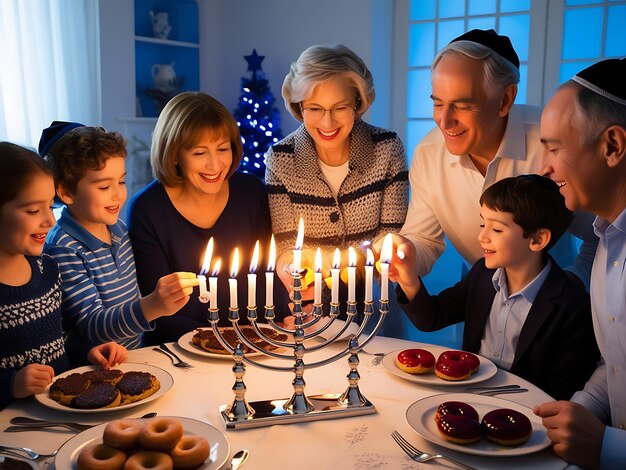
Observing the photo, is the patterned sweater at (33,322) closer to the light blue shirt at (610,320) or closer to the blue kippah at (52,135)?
the blue kippah at (52,135)

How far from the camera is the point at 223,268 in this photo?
8.55 feet

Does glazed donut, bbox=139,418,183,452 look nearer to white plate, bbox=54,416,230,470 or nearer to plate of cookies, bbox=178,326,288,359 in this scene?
white plate, bbox=54,416,230,470

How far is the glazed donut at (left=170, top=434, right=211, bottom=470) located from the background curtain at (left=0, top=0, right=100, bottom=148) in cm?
397

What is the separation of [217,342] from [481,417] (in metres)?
0.79

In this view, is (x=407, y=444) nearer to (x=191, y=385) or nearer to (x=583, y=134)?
(x=191, y=385)

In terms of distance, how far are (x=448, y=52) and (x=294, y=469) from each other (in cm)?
161

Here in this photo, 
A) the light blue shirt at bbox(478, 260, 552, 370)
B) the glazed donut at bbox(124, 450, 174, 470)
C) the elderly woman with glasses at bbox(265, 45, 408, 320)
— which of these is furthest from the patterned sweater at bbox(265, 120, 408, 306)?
the glazed donut at bbox(124, 450, 174, 470)

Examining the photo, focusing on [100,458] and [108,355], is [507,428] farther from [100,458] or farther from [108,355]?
[108,355]

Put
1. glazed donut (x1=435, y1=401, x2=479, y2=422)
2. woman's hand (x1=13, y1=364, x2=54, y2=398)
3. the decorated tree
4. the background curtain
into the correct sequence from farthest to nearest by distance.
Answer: the decorated tree, the background curtain, woman's hand (x1=13, y1=364, x2=54, y2=398), glazed donut (x1=435, y1=401, x2=479, y2=422)

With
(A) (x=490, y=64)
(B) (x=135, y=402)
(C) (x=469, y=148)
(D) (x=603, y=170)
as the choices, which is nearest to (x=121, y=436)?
(B) (x=135, y=402)

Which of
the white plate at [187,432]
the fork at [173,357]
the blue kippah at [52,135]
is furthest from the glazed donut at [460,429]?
the blue kippah at [52,135]

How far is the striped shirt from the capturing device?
2.07 metres

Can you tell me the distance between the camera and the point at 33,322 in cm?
185

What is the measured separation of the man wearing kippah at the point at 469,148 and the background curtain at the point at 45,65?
3.25 meters
